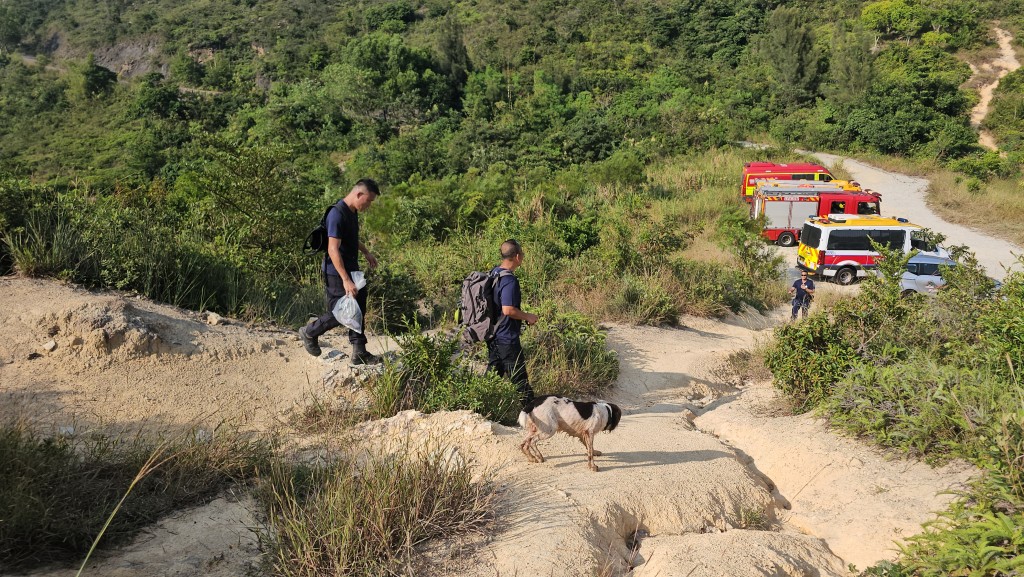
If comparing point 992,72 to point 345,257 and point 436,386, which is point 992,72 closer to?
point 436,386

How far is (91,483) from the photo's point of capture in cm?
358

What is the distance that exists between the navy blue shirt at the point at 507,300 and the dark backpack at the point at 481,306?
2cm

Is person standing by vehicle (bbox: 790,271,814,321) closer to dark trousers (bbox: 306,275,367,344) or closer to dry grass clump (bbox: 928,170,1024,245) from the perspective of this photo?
dark trousers (bbox: 306,275,367,344)

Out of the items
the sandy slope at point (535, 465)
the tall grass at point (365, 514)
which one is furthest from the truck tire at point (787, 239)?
the tall grass at point (365, 514)

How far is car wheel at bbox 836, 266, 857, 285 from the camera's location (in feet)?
52.2

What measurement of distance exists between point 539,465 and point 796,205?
17561mm

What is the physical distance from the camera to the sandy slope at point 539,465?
3.43 metres

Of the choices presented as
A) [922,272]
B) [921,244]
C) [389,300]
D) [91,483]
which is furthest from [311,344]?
[921,244]

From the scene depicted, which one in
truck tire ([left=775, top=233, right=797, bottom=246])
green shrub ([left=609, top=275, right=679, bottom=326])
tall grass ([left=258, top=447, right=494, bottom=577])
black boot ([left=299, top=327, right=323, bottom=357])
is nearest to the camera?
tall grass ([left=258, top=447, right=494, bottom=577])

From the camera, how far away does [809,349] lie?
6023mm

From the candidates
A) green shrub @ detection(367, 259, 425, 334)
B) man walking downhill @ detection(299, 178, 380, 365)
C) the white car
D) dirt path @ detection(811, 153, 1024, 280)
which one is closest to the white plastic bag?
man walking downhill @ detection(299, 178, 380, 365)

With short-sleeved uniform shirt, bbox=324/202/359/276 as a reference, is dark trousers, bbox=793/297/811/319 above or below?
below

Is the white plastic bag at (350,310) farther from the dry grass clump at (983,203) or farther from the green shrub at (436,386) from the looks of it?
the dry grass clump at (983,203)

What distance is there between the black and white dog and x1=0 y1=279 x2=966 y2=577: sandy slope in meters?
0.17
